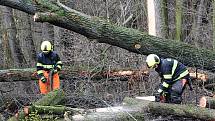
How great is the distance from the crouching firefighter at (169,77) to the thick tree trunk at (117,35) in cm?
65

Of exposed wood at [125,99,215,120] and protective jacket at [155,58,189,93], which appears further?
protective jacket at [155,58,189,93]

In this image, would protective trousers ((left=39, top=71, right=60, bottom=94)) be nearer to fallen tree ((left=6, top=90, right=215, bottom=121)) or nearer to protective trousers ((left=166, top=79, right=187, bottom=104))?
fallen tree ((left=6, top=90, right=215, bottom=121))

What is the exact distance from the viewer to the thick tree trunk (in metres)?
7.66

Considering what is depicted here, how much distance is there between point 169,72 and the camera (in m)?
8.08

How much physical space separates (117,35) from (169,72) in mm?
1322

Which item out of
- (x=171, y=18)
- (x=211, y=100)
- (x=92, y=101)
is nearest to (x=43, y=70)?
(x=92, y=101)

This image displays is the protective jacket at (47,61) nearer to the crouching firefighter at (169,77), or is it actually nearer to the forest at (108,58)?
the forest at (108,58)

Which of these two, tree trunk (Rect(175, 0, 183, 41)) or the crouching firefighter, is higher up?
tree trunk (Rect(175, 0, 183, 41))

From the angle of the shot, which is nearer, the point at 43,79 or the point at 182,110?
the point at 182,110

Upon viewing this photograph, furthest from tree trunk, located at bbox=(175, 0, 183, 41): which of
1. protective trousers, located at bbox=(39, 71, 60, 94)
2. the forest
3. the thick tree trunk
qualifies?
protective trousers, located at bbox=(39, 71, 60, 94)

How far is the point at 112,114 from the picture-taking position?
7.29 metres

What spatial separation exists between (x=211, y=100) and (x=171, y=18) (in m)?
9.65

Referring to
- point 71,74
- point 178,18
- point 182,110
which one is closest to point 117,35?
point 182,110

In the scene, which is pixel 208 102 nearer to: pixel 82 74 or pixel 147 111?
pixel 147 111
